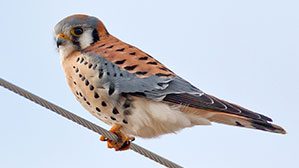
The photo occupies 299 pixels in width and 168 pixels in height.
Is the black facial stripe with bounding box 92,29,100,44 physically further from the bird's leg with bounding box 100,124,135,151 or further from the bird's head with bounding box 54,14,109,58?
the bird's leg with bounding box 100,124,135,151

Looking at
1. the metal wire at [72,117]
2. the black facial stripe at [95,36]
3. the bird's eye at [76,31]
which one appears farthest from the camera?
the black facial stripe at [95,36]

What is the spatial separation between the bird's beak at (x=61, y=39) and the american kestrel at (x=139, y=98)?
0.66ft

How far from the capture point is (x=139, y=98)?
22.2ft

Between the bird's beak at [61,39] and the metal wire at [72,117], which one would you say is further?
the bird's beak at [61,39]

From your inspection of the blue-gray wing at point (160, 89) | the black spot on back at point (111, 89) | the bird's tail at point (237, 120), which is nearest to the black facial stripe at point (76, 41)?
the blue-gray wing at point (160, 89)

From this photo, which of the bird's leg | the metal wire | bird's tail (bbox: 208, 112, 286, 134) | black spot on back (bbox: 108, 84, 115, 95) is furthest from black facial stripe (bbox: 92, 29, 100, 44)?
the metal wire

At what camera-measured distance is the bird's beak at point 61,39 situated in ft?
24.2

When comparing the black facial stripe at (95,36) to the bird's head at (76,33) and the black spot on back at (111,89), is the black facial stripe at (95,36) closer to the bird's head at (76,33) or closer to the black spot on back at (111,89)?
the bird's head at (76,33)

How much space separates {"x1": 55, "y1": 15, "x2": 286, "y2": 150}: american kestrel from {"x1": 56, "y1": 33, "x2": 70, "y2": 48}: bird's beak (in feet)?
0.66

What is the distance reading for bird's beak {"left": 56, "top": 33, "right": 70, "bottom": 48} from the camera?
737cm

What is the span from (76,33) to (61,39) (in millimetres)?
164

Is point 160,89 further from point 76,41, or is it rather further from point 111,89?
point 76,41

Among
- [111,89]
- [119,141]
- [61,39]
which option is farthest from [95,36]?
[119,141]

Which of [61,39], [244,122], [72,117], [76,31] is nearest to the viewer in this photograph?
[72,117]
